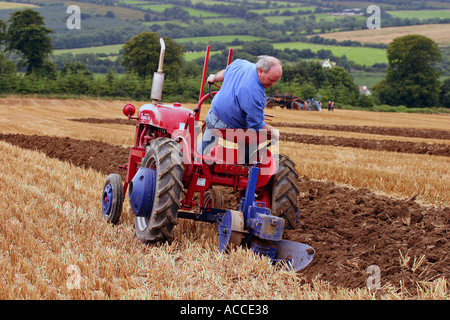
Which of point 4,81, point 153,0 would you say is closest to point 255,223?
point 4,81

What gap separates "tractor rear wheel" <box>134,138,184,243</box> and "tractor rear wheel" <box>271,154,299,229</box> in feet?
3.18

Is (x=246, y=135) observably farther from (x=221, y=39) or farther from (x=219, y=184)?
(x=221, y=39)

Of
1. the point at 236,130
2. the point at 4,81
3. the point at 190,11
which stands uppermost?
the point at 190,11

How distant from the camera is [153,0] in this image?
14500 centimetres

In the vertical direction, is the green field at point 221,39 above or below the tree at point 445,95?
above

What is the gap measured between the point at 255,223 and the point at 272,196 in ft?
2.70

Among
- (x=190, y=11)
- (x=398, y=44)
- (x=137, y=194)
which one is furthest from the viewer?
(x=190, y=11)

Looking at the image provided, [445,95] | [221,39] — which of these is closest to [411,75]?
[445,95]

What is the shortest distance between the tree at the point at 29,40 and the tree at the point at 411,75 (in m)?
45.3

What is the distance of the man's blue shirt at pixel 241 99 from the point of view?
4.62 meters

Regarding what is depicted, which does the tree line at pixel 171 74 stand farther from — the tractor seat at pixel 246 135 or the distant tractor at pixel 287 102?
the tractor seat at pixel 246 135

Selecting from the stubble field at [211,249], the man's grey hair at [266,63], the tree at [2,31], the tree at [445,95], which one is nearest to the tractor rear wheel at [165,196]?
the stubble field at [211,249]

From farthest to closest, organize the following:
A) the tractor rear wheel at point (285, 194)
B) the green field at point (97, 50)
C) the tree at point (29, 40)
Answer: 1. the green field at point (97, 50)
2. the tree at point (29, 40)
3. the tractor rear wheel at point (285, 194)
